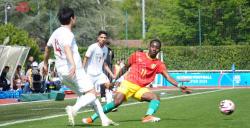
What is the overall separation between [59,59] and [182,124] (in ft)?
8.03

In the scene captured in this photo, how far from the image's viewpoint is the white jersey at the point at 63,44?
11141mm

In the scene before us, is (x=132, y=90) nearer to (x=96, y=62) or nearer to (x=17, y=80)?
(x=96, y=62)

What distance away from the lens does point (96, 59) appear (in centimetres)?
1688

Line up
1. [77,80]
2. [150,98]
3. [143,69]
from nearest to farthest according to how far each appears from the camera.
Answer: [77,80], [150,98], [143,69]

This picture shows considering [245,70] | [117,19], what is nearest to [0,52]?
[245,70]

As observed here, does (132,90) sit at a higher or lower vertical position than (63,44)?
lower

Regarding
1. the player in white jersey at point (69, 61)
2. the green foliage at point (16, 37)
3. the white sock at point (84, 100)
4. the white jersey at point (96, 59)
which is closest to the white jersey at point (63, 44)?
the player in white jersey at point (69, 61)

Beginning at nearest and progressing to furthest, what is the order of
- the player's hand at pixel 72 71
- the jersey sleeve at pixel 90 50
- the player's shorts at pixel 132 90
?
1. the player's hand at pixel 72 71
2. the player's shorts at pixel 132 90
3. the jersey sleeve at pixel 90 50

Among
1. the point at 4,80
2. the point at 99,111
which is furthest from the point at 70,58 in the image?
the point at 4,80

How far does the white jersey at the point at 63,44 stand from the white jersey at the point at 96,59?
16.7 ft

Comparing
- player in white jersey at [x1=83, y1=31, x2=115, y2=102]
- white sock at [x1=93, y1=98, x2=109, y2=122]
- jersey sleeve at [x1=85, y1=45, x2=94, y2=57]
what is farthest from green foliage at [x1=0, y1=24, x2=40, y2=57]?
white sock at [x1=93, y1=98, x2=109, y2=122]

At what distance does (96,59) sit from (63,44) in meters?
5.78

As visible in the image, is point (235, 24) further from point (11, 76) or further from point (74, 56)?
point (74, 56)

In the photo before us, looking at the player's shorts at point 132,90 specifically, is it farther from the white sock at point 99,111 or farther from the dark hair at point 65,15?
the dark hair at point 65,15
